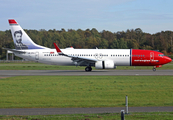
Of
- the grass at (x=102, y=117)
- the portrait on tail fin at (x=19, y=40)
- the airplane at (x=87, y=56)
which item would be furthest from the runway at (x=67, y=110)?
the portrait on tail fin at (x=19, y=40)

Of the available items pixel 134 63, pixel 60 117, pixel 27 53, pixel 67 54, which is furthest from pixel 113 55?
pixel 60 117

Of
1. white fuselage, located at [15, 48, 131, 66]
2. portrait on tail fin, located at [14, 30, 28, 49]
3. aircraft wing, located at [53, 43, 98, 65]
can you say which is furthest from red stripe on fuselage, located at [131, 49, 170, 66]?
portrait on tail fin, located at [14, 30, 28, 49]

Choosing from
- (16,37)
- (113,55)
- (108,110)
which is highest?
(16,37)

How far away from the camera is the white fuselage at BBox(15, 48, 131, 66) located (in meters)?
40.6

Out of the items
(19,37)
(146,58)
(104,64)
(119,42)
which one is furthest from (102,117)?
(119,42)

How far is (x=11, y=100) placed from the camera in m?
14.8

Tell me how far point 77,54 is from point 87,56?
1745 mm

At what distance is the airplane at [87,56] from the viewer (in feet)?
132

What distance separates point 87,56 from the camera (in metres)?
41.1

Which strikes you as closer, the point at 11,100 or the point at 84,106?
the point at 84,106

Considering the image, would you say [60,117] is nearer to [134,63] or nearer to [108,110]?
[108,110]

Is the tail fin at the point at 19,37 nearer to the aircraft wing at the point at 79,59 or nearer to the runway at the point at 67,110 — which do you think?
the aircraft wing at the point at 79,59

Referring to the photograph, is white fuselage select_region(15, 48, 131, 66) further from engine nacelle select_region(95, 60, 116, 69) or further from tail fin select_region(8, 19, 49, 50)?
engine nacelle select_region(95, 60, 116, 69)

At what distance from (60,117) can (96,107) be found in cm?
287
